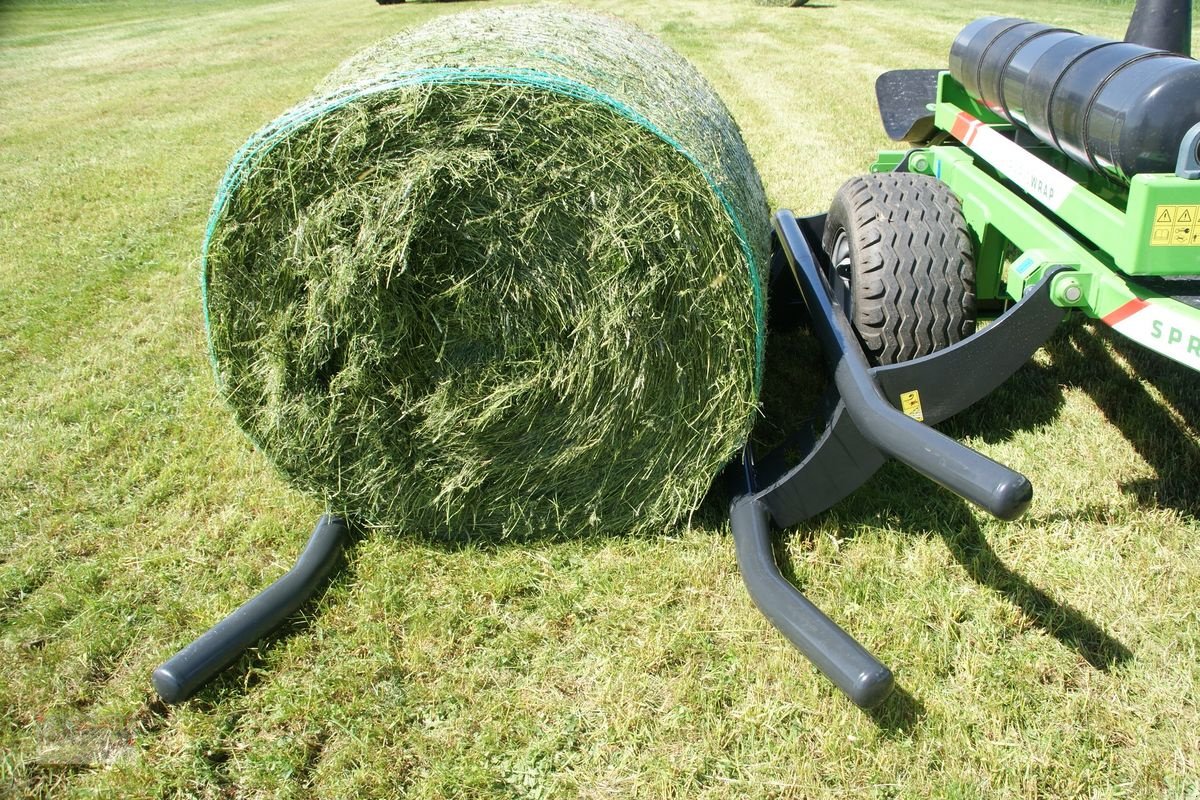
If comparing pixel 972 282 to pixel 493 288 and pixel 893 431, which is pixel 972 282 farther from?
pixel 493 288

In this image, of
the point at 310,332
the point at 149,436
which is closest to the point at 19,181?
the point at 149,436

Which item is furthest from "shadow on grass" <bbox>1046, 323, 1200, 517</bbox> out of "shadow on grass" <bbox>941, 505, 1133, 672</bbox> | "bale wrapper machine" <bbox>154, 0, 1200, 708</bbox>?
"shadow on grass" <bbox>941, 505, 1133, 672</bbox>

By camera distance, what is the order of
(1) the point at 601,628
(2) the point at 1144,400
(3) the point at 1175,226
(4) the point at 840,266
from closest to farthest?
(3) the point at 1175,226 < (1) the point at 601,628 < (2) the point at 1144,400 < (4) the point at 840,266

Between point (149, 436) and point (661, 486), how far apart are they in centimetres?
216

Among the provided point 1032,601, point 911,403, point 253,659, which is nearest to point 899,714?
point 1032,601

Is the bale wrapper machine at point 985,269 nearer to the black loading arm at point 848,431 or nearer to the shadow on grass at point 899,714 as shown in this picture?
the black loading arm at point 848,431

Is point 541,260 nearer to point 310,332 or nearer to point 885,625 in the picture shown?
point 310,332

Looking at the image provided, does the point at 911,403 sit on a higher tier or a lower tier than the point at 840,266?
lower

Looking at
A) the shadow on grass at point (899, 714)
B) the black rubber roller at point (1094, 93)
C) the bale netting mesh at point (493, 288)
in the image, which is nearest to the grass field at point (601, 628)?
the shadow on grass at point (899, 714)

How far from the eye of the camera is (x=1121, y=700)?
2.15 metres

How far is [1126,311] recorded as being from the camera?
95.0 inches

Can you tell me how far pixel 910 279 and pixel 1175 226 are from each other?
0.82 metres

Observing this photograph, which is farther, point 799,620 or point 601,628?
point 601,628

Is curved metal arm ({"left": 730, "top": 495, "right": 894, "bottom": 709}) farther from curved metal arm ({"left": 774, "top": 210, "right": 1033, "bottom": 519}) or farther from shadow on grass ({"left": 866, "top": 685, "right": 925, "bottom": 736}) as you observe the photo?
curved metal arm ({"left": 774, "top": 210, "right": 1033, "bottom": 519})
